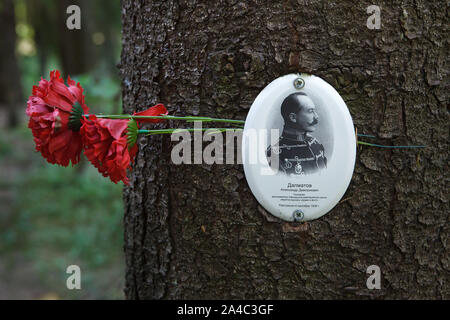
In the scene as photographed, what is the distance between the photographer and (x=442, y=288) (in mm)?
1127

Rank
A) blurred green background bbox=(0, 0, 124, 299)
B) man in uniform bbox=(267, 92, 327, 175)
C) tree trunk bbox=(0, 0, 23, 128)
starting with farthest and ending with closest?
tree trunk bbox=(0, 0, 23, 128) < blurred green background bbox=(0, 0, 124, 299) < man in uniform bbox=(267, 92, 327, 175)

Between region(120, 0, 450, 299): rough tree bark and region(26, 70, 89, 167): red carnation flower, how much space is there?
0.24m

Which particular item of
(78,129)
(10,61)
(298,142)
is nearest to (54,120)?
(78,129)

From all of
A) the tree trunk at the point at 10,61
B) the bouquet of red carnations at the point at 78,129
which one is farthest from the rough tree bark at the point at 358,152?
the tree trunk at the point at 10,61

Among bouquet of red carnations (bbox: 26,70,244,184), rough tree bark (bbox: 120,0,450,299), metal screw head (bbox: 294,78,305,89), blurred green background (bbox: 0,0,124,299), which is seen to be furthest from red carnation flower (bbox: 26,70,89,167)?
blurred green background (bbox: 0,0,124,299)

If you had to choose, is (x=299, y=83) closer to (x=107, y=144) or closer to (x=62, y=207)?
(x=107, y=144)

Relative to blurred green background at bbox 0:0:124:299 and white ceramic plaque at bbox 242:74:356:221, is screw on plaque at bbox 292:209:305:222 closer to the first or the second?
white ceramic plaque at bbox 242:74:356:221

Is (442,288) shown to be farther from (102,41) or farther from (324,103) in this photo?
(102,41)

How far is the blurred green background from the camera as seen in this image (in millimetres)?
3391

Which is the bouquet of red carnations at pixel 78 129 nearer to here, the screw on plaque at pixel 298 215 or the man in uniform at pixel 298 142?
the man in uniform at pixel 298 142

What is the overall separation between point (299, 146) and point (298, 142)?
0.4 inches

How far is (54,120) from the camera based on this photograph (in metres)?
0.97
